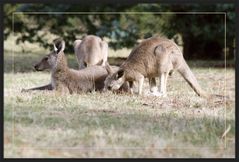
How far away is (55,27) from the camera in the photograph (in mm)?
12430

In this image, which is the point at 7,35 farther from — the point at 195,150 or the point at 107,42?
the point at 195,150

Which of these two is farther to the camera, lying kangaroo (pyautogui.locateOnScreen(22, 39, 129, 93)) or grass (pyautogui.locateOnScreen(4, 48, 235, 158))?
lying kangaroo (pyautogui.locateOnScreen(22, 39, 129, 93))

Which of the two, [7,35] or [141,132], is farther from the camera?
[7,35]

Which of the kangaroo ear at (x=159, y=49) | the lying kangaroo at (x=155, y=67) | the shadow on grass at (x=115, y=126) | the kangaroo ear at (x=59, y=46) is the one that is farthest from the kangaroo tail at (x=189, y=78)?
the shadow on grass at (x=115, y=126)

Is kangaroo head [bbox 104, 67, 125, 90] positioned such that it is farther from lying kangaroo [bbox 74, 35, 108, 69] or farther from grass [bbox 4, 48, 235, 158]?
lying kangaroo [bbox 74, 35, 108, 69]

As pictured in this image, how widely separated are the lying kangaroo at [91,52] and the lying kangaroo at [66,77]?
1.63 m

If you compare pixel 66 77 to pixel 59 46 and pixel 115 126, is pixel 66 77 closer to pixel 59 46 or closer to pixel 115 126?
pixel 59 46

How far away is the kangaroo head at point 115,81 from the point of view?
10.2 m

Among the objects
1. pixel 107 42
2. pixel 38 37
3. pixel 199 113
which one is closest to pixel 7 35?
pixel 38 37

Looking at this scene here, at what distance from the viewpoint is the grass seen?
6.86m

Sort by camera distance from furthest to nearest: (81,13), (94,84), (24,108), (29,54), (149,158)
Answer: (29,54)
(81,13)
(94,84)
(24,108)
(149,158)

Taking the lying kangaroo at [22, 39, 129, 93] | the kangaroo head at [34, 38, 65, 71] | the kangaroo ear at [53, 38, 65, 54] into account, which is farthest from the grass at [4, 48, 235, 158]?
the kangaroo ear at [53, 38, 65, 54]

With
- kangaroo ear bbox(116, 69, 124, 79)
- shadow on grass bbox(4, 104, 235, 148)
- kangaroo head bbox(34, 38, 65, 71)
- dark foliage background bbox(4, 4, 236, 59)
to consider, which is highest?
dark foliage background bbox(4, 4, 236, 59)

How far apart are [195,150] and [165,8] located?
5362 millimetres
